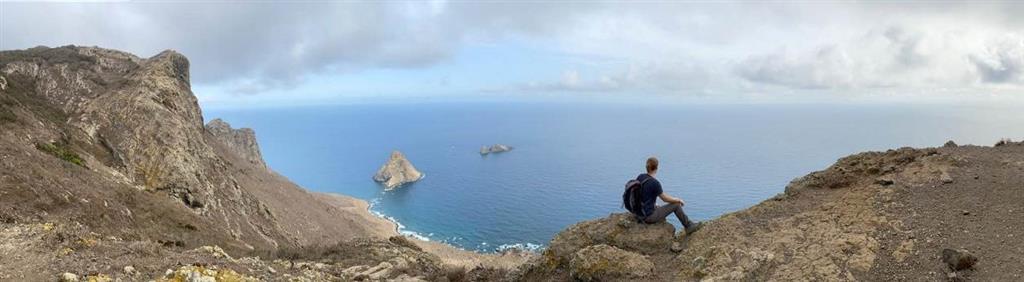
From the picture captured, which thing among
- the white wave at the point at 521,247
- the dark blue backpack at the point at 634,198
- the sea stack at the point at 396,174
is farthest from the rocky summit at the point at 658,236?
A: the sea stack at the point at 396,174

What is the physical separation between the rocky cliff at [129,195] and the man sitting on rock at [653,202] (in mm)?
8654

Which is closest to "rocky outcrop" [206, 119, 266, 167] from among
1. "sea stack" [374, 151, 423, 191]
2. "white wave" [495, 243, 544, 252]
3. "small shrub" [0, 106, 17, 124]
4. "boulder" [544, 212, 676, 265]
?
"sea stack" [374, 151, 423, 191]

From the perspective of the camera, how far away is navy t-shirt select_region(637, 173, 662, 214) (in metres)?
13.9

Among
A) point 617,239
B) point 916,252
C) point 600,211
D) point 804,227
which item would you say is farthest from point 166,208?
point 600,211

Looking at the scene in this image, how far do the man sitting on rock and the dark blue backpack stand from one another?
0.20 ft

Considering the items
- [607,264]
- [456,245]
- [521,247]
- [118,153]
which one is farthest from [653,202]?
[456,245]

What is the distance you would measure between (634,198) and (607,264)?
2.07 metres

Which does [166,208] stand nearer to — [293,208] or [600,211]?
[293,208]

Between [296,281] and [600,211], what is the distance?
98.0m

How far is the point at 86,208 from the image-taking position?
23.3 metres

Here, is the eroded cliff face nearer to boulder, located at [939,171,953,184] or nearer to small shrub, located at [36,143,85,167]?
small shrub, located at [36,143,85,167]

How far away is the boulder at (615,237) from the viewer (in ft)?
47.8

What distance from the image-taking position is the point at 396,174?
167125 millimetres

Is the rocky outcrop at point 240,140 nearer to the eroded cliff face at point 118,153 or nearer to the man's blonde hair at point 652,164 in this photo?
the eroded cliff face at point 118,153
